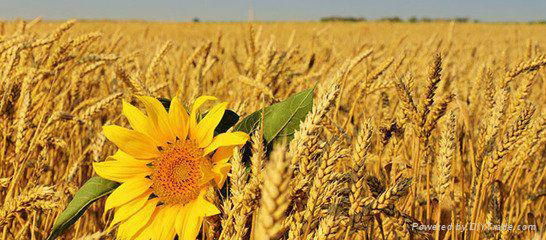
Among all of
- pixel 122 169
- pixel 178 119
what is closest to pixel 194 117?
pixel 178 119

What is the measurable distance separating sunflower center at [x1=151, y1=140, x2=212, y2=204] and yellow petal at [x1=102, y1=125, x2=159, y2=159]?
0.07 feet

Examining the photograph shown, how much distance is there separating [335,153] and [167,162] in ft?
1.12

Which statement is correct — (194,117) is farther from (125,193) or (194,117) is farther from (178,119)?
(125,193)

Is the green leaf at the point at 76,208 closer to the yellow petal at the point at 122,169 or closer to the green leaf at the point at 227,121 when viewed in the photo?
the yellow petal at the point at 122,169

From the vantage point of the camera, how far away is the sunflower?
71cm

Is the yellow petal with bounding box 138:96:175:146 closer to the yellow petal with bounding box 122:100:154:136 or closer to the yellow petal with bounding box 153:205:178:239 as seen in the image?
the yellow petal with bounding box 122:100:154:136

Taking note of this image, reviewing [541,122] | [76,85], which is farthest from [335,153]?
[76,85]

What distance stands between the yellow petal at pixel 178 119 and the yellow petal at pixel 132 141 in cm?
5

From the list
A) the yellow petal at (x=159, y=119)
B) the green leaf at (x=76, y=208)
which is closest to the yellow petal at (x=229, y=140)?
the yellow petal at (x=159, y=119)

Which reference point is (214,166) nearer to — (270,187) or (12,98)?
(270,187)

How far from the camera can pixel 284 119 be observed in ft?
2.45

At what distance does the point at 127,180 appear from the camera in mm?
741

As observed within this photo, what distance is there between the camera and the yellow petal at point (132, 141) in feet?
2.39

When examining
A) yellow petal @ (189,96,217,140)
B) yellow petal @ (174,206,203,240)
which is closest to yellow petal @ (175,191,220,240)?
yellow petal @ (174,206,203,240)
